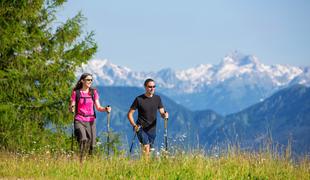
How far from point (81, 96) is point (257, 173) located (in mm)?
3932

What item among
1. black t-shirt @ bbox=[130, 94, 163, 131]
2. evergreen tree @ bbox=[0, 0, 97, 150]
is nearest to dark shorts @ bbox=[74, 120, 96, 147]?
black t-shirt @ bbox=[130, 94, 163, 131]

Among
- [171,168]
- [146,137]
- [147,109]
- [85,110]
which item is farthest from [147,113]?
[171,168]

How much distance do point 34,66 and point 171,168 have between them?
11.4 meters

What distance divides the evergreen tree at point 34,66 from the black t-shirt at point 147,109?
6.81 m

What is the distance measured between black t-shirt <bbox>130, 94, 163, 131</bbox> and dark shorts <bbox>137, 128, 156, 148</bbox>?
0.09 m

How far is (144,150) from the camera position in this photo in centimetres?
1090

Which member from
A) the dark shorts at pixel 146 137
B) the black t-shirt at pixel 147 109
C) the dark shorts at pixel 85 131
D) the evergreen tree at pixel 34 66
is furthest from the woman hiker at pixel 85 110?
the evergreen tree at pixel 34 66

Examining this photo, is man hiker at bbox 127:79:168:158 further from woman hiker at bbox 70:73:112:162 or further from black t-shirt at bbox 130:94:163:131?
woman hiker at bbox 70:73:112:162

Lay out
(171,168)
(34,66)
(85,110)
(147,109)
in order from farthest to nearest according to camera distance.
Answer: (34,66), (147,109), (85,110), (171,168)

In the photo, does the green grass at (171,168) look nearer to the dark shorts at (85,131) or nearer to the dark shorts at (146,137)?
the dark shorts at (85,131)

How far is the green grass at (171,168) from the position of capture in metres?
8.56

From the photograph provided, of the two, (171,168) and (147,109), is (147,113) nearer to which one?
(147,109)

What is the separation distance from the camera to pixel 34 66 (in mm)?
19188

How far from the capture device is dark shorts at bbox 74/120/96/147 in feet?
35.8
